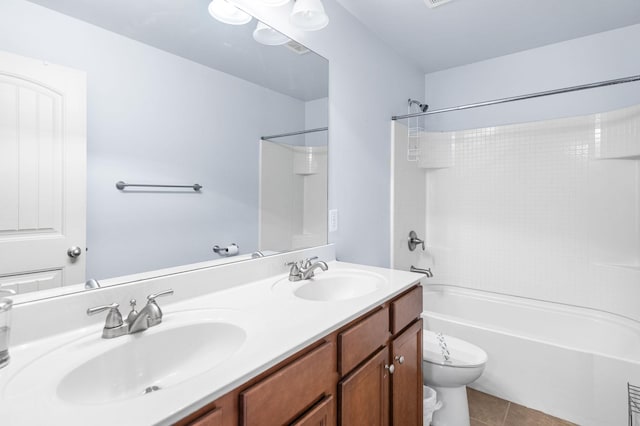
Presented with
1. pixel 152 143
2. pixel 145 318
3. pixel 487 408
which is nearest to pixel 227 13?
pixel 152 143

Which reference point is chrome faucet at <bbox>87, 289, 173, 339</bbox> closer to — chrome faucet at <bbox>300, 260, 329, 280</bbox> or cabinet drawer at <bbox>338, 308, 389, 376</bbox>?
cabinet drawer at <bbox>338, 308, 389, 376</bbox>

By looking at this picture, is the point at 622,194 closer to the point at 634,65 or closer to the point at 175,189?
the point at 634,65

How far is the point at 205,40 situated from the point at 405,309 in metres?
1.35

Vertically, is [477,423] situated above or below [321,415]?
below

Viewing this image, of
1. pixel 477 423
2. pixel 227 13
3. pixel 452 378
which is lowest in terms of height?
pixel 477 423

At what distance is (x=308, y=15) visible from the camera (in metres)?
1.49

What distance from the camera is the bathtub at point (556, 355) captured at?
5.60 feet

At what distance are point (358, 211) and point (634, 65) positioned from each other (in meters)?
2.12

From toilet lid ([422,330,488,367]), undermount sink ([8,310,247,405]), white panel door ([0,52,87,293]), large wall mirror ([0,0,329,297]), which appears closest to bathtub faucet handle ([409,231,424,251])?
toilet lid ([422,330,488,367])

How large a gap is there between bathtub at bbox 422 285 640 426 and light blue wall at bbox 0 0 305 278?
1696 millimetres

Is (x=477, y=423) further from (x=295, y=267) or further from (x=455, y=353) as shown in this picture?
(x=295, y=267)

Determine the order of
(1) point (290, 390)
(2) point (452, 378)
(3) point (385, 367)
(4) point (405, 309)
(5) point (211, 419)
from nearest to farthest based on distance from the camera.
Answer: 1. (5) point (211, 419)
2. (1) point (290, 390)
3. (3) point (385, 367)
4. (4) point (405, 309)
5. (2) point (452, 378)

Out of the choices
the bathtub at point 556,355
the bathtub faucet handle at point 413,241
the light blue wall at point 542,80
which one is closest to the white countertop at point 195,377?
the bathtub at point 556,355

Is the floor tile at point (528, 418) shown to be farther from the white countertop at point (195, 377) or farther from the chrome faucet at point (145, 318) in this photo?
the chrome faucet at point (145, 318)
